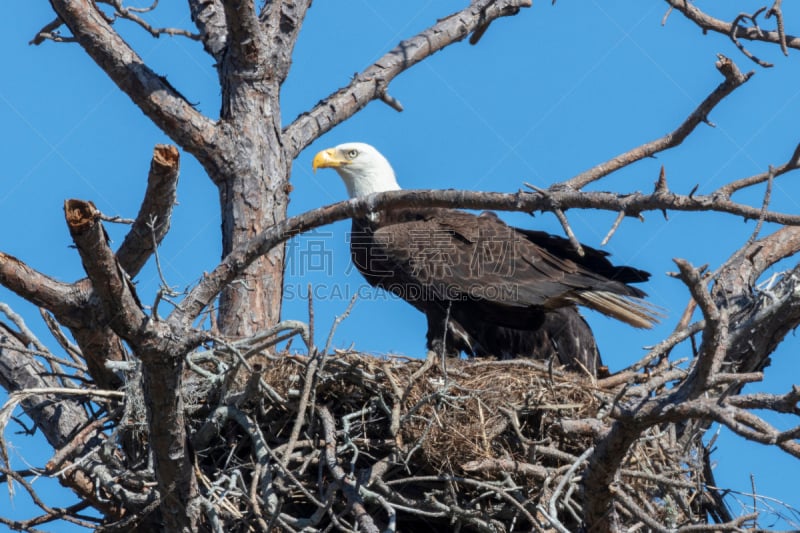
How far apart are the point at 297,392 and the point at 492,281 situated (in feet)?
6.48

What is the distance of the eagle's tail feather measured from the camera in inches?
249

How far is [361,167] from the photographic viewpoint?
24.5 feet

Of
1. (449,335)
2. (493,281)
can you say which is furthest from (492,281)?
(449,335)

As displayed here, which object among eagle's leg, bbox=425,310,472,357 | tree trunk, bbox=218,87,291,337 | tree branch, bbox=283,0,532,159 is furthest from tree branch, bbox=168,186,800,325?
eagle's leg, bbox=425,310,472,357

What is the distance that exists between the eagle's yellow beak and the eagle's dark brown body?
2.80 feet

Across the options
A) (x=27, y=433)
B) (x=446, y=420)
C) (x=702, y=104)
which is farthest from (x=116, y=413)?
(x=702, y=104)

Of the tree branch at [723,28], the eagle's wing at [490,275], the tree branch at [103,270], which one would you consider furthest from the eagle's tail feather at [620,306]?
the tree branch at [103,270]

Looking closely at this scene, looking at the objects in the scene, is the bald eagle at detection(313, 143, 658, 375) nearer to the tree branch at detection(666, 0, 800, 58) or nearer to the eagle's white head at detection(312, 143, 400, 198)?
the eagle's white head at detection(312, 143, 400, 198)

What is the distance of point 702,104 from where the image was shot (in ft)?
15.2

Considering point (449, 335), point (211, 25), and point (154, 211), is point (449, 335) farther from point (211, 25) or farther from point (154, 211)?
point (154, 211)

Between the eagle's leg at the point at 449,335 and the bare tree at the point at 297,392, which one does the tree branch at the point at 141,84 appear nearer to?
the bare tree at the point at 297,392

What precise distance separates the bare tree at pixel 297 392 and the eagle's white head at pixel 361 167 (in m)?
1.26

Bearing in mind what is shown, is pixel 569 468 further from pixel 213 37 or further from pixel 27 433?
pixel 213 37

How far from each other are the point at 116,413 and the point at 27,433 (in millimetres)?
458
